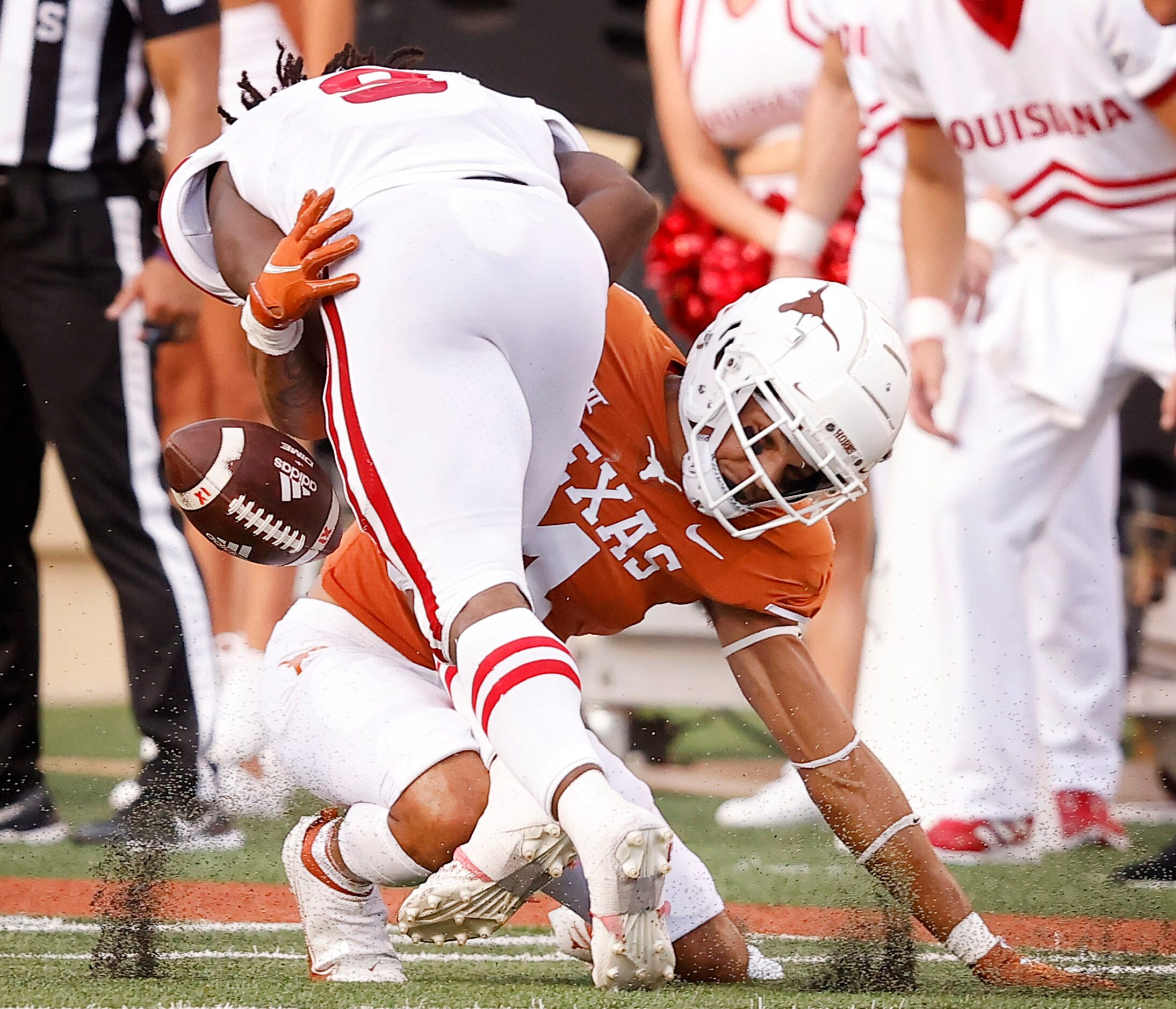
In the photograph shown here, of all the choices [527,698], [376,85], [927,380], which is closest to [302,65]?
[376,85]

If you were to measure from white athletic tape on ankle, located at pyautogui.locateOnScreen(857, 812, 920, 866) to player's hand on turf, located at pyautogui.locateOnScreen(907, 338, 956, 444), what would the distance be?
5.18 ft

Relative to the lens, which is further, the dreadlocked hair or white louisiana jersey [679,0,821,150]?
white louisiana jersey [679,0,821,150]

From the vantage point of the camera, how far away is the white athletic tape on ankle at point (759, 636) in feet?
8.86

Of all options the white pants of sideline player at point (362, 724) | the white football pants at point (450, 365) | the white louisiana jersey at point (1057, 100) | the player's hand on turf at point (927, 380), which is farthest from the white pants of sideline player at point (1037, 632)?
the white football pants at point (450, 365)

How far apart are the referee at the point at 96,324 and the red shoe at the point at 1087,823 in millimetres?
1928

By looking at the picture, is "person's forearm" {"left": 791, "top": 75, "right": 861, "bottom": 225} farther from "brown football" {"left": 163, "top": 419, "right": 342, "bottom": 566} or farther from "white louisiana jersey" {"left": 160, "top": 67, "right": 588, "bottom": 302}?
"brown football" {"left": 163, "top": 419, "right": 342, "bottom": 566}

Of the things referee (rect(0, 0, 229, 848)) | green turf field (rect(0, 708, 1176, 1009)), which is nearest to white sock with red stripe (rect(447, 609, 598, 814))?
green turf field (rect(0, 708, 1176, 1009))

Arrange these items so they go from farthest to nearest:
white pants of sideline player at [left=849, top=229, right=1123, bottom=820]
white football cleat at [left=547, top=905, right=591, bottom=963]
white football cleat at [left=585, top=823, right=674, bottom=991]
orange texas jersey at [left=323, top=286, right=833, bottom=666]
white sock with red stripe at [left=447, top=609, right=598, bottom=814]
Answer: white pants of sideline player at [left=849, top=229, right=1123, bottom=820] < white football cleat at [left=547, top=905, right=591, bottom=963] < orange texas jersey at [left=323, top=286, right=833, bottom=666] < white sock with red stripe at [left=447, top=609, right=598, bottom=814] < white football cleat at [left=585, top=823, right=674, bottom=991]

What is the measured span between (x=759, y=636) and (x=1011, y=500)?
1.66 meters

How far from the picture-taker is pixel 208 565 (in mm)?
5438

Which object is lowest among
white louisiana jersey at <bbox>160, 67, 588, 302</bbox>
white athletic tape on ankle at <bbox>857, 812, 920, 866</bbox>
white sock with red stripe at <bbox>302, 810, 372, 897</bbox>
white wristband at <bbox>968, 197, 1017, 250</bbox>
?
white sock with red stripe at <bbox>302, 810, 372, 897</bbox>

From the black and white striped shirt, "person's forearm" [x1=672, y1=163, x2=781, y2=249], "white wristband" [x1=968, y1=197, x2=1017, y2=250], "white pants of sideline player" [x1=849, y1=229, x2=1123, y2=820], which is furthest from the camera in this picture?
"person's forearm" [x1=672, y1=163, x2=781, y2=249]

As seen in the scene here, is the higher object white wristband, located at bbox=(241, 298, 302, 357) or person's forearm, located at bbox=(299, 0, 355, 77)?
person's forearm, located at bbox=(299, 0, 355, 77)

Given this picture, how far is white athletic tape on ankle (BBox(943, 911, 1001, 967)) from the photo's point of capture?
8.79ft
